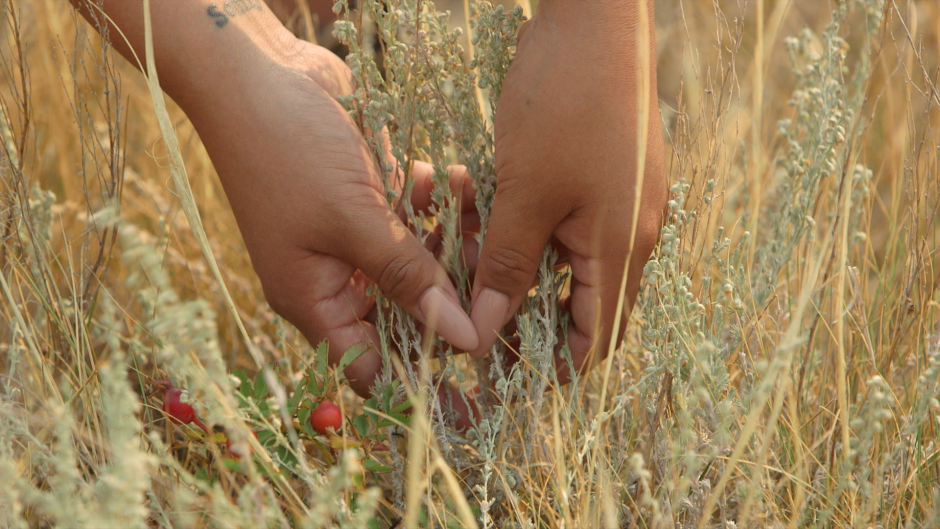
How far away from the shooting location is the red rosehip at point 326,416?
1.42 m

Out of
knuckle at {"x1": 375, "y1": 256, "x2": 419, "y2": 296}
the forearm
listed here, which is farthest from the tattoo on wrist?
knuckle at {"x1": 375, "y1": 256, "x2": 419, "y2": 296}

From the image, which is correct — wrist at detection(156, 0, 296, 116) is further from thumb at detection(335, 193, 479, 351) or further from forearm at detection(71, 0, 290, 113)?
thumb at detection(335, 193, 479, 351)

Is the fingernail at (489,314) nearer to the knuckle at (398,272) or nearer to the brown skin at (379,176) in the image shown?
the brown skin at (379,176)

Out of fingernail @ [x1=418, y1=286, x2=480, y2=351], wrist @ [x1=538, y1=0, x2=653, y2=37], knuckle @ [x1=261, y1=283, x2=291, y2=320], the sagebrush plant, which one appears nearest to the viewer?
the sagebrush plant

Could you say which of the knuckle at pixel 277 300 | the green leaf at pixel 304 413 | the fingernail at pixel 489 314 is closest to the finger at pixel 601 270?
the fingernail at pixel 489 314

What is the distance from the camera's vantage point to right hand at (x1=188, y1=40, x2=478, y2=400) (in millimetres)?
1598

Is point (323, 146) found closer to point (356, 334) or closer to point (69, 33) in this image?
point (356, 334)

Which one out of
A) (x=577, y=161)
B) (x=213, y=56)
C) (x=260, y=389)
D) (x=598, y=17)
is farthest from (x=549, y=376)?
(x=213, y=56)

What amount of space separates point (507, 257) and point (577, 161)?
270 mm

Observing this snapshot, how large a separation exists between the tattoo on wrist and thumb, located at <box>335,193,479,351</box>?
564 millimetres

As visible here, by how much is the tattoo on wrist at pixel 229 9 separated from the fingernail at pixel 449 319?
80 centimetres

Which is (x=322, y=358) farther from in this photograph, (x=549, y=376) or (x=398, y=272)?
(x=549, y=376)

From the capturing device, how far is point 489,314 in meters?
1.63

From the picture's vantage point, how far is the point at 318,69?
177 centimetres
